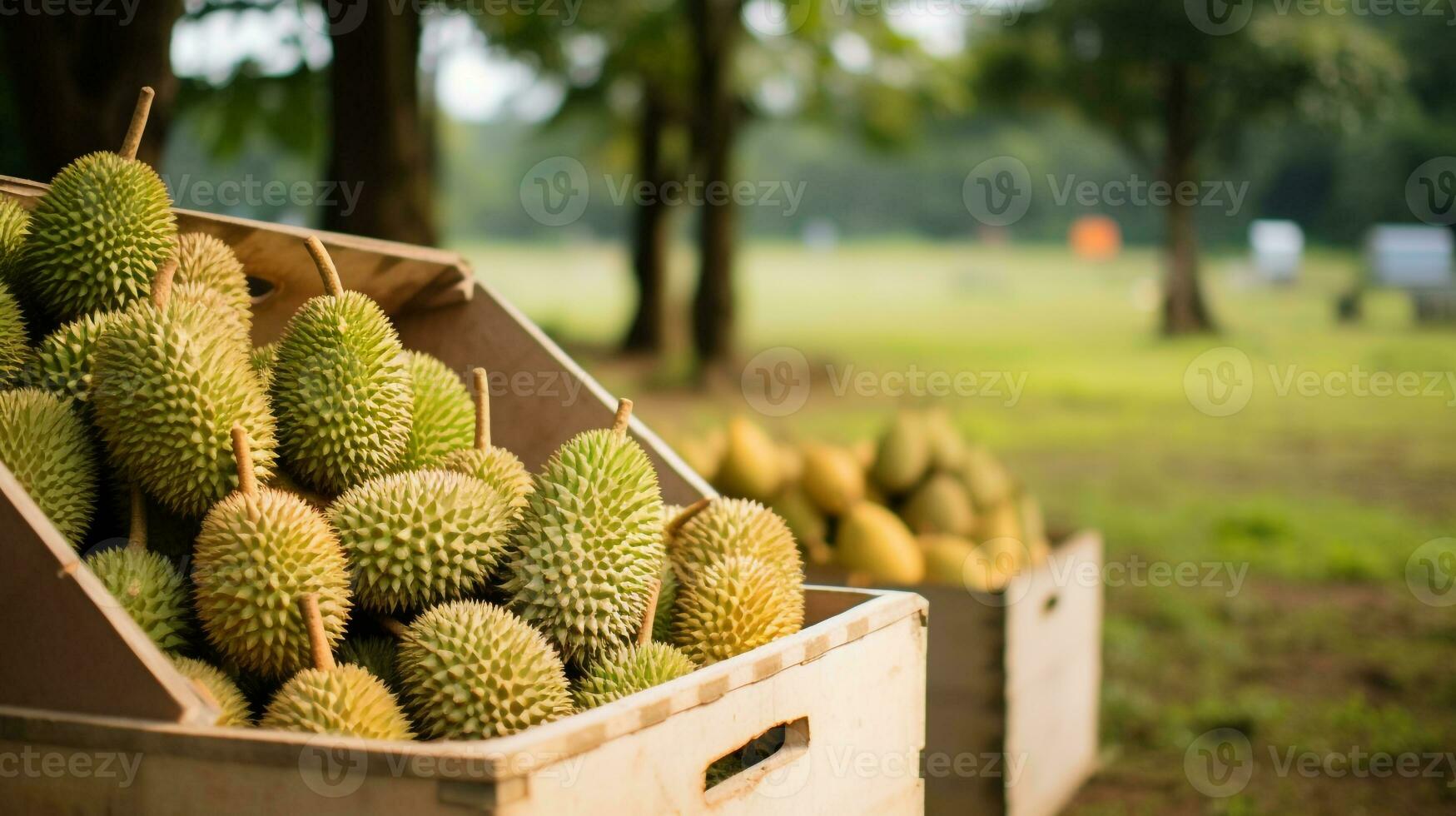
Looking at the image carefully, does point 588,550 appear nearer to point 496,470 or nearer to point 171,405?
point 496,470

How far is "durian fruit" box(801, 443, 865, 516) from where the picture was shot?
3172mm

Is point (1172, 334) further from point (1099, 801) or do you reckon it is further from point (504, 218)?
point (504, 218)

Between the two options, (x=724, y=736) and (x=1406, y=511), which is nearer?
(x=724, y=736)

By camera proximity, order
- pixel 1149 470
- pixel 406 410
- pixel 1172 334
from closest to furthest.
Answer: pixel 406 410, pixel 1149 470, pixel 1172 334

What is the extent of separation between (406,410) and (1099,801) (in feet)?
8.20

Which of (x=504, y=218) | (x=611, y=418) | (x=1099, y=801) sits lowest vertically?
(x=1099, y=801)

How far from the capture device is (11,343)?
1.50 m

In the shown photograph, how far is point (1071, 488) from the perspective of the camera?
7941mm

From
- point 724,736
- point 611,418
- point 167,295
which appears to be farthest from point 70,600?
point 611,418

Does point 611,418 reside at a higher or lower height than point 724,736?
higher

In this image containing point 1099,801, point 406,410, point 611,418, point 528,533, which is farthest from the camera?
point 1099,801
